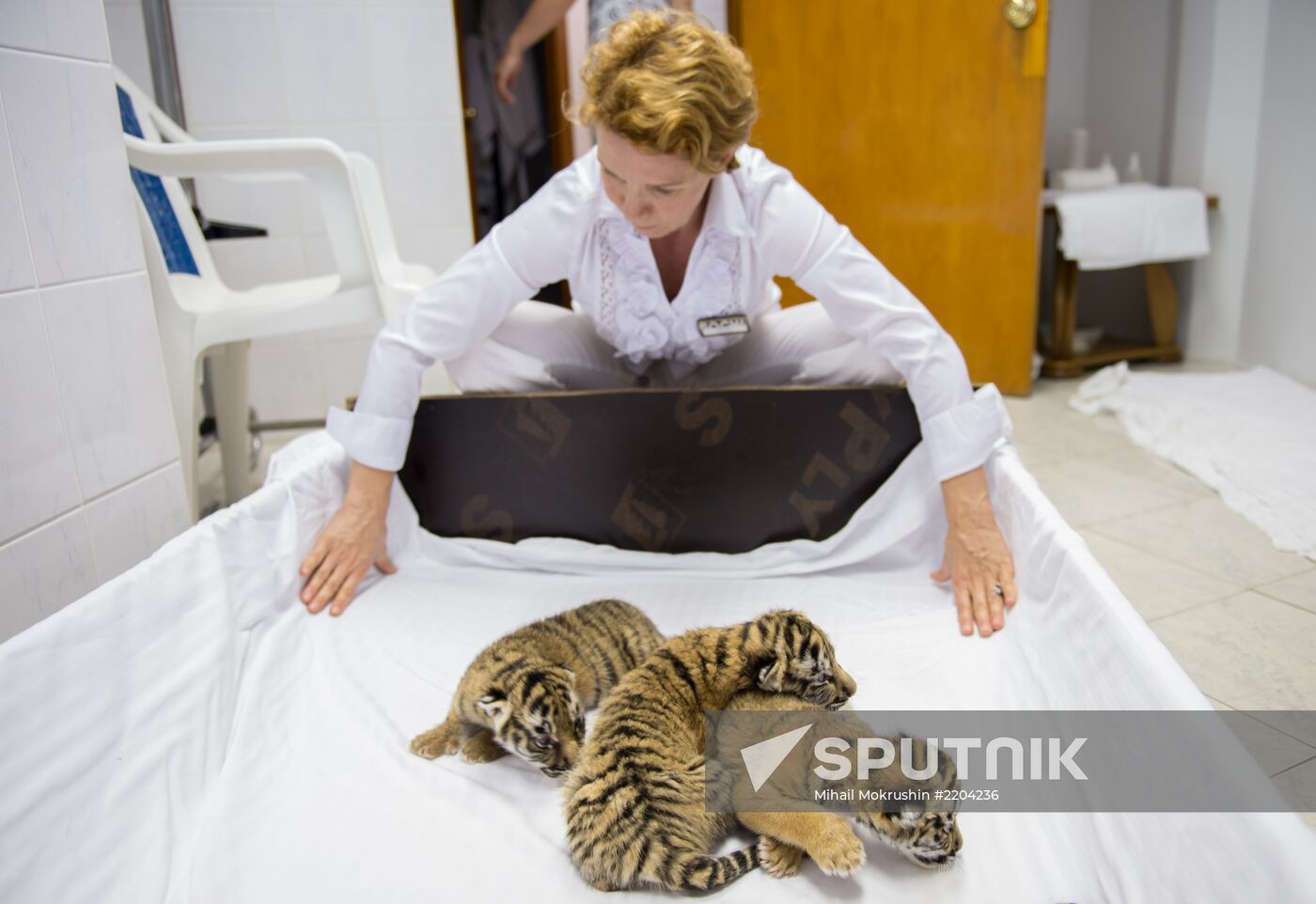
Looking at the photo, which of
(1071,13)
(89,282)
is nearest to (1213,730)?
(89,282)

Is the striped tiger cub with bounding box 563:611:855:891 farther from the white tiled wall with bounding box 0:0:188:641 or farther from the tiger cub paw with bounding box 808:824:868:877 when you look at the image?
the white tiled wall with bounding box 0:0:188:641

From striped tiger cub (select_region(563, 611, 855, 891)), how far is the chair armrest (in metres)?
1.30

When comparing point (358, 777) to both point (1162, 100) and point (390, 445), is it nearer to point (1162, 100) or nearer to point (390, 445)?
point (390, 445)

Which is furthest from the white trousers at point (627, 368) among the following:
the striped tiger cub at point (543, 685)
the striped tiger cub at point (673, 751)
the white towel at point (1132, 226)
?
the white towel at point (1132, 226)

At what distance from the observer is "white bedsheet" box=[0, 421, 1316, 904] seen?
0.86m

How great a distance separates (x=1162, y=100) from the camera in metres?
3.51

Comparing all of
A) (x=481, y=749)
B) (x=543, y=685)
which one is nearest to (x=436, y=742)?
(x=481, y=749)

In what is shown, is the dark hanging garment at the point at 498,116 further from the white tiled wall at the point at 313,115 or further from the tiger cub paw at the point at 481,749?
the tiger cub paw at the point at 481,749

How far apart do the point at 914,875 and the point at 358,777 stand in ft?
1.99

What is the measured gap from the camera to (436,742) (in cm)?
110

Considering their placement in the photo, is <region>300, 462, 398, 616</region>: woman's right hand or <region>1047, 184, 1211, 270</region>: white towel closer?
<region>300, 462, 398, 616</region>: woman's right hand

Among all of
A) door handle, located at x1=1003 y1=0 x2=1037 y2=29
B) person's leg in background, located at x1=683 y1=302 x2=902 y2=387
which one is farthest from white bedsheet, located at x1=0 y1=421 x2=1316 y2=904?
door handle, located at x1=1003 y1=0 x2=1037 y2=29

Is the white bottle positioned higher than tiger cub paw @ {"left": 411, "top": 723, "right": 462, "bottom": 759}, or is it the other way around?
the white bottle

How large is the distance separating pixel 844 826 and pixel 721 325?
0.94 m
